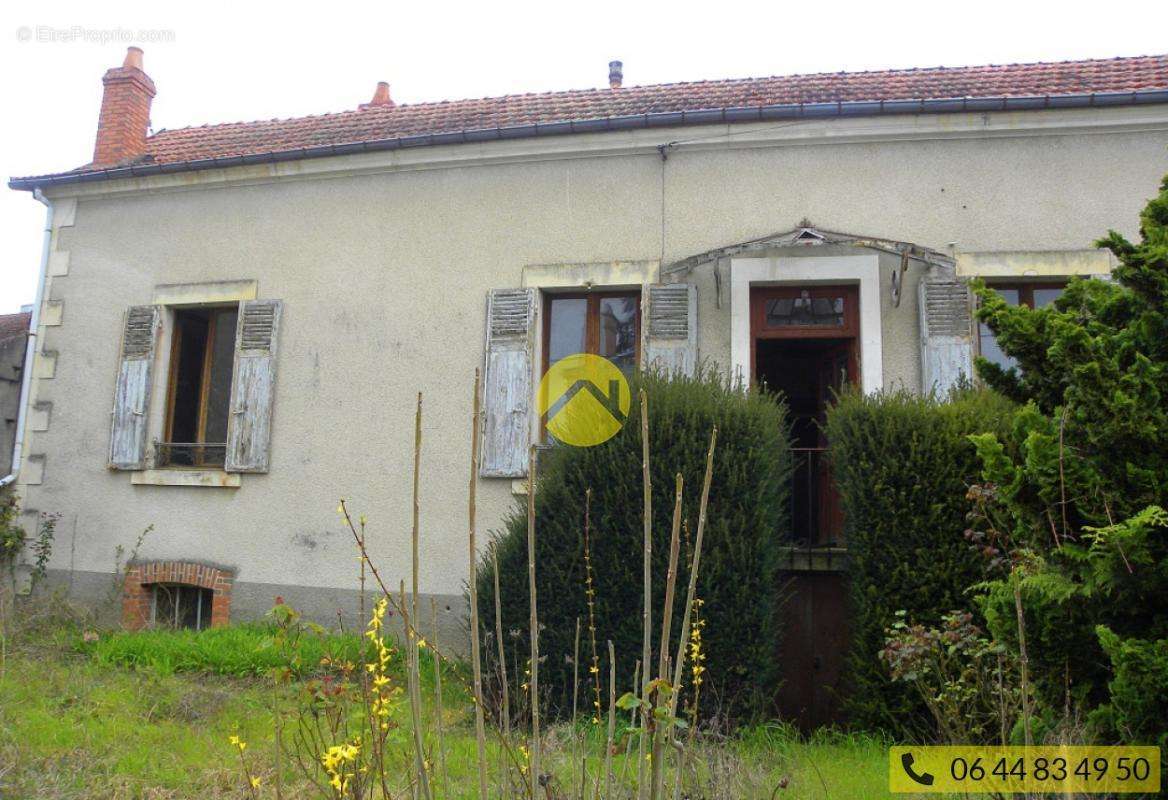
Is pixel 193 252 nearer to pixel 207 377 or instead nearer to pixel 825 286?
pixel 207 377

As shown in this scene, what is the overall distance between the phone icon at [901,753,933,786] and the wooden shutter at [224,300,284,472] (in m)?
6.31

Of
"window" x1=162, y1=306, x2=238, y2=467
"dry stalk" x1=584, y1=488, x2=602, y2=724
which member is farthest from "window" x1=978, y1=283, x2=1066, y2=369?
"window" x1=162, y1=306, x2=238, y2=467

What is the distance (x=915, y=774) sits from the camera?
407 cm

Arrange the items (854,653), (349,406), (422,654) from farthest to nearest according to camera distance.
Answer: (349,406)
(422,654)
(854,653)

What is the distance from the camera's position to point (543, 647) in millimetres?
5824

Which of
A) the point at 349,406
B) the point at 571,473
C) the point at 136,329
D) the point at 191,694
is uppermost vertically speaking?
the point at 136,329

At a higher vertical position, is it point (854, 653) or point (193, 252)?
point (193, 252)

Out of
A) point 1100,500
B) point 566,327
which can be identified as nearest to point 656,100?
point 566,327

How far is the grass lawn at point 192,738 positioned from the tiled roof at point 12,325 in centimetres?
649

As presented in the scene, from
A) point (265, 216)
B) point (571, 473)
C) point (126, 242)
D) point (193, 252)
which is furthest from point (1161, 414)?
point (126, 242)

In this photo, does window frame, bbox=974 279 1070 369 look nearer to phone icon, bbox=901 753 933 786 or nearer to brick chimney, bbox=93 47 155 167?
phone icon, bbox=901 753 933 786

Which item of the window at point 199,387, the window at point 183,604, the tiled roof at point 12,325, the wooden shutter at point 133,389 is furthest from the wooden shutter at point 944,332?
the tiled roof at point 12,325

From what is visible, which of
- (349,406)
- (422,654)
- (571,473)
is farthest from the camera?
(349,406)

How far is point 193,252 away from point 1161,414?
8.81m
